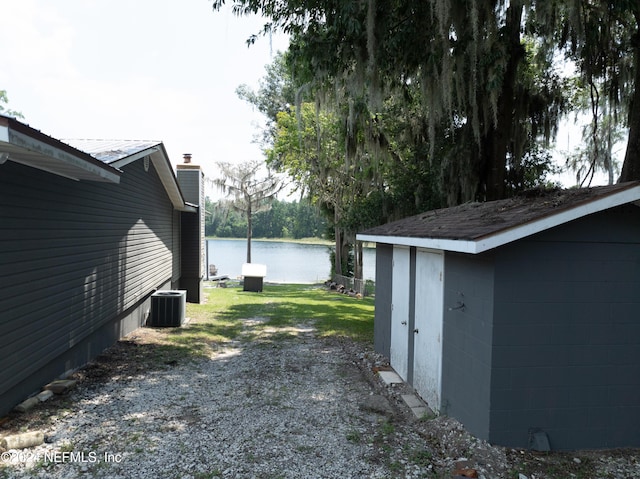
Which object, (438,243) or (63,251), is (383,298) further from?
(63,251)

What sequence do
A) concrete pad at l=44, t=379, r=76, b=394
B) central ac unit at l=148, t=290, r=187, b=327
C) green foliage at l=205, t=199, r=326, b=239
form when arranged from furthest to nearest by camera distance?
1. green foliage at l=205, t=199, r=326, b=239
2. central ac unit at l=148, t=290, r=187, b=327
3. concrete pad at l=44, t=379, r=76, b=394

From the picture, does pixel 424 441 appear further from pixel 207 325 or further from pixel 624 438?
pixel 207 325

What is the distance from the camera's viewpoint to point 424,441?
4.51 meters

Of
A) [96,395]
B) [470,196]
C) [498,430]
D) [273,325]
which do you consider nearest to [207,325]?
[273,325]

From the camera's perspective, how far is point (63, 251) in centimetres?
597

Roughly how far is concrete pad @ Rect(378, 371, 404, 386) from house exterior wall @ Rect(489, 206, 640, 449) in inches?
95.8

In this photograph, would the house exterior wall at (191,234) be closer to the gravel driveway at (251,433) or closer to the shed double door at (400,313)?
the gravel driveway at (251,433)

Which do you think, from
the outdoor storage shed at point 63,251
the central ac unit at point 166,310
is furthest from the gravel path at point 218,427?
the central ac unit at point 166,310

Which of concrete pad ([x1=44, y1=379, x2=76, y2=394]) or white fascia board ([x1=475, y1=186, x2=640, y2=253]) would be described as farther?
concrete pad ([x1=44, y1=379, x2=76, y2=394])

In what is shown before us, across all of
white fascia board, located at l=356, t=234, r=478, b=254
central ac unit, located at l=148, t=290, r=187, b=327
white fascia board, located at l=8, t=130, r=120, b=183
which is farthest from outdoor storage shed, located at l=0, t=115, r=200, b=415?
white fascia board, located at l=356, t=234, r=478, b=254

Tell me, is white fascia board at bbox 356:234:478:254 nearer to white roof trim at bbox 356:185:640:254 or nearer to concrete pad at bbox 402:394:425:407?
white roof trim at bbox 356:185:640:254

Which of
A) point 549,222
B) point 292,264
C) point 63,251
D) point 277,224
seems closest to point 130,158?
point 63,251

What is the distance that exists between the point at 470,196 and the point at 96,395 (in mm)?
7948

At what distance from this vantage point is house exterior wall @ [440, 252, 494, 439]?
4141mm
